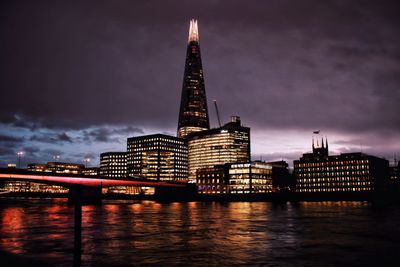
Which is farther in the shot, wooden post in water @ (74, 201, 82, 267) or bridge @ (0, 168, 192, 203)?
bridge @ (0, 168, 192, 203)

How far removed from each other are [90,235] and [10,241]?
26.2 ft

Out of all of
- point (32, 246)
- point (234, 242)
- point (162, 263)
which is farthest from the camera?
point (234, 242)

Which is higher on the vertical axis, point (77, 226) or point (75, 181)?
point (75, 181)

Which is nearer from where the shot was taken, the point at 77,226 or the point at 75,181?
the point at 77,226

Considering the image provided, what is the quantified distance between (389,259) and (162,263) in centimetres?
1486

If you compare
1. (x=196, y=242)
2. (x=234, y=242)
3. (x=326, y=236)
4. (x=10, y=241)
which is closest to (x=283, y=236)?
(x=326, y=236)

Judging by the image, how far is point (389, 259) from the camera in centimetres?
2595

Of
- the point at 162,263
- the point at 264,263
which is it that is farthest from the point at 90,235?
the point at 264,263

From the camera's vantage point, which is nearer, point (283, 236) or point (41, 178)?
point (283, 236)

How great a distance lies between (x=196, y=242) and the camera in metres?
34.8

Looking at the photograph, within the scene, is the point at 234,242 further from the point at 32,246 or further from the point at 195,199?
the point at 195,199

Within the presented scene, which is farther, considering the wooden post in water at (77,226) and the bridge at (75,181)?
the bridge at (75,181)

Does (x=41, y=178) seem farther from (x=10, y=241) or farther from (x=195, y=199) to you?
(x=10, y=241)

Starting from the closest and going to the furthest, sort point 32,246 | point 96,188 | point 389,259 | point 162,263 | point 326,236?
point 162,263
point 389,259
point 32,246
point 326,236
point 96,188
